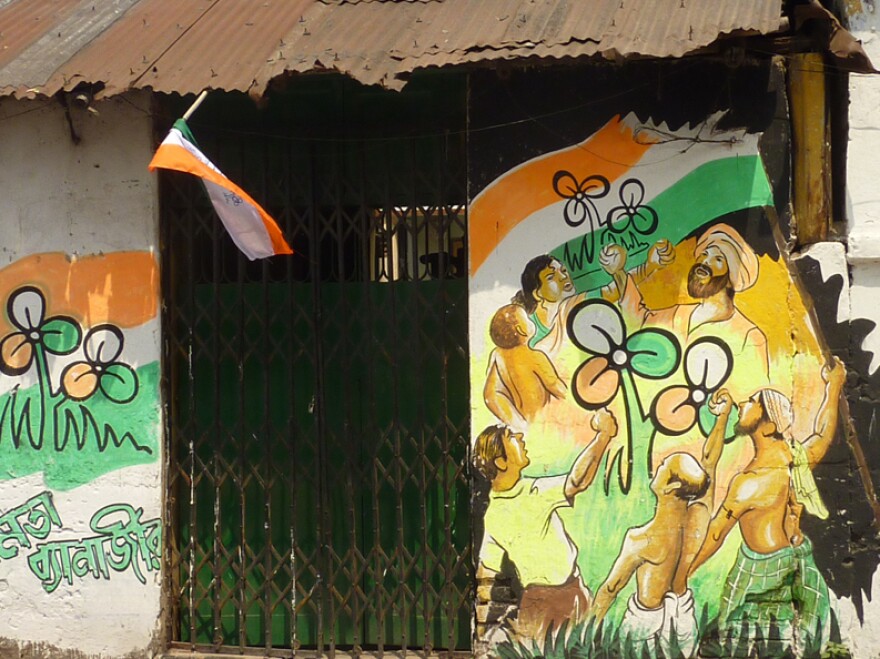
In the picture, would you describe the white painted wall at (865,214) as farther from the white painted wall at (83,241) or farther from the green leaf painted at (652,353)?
the white painted wall at (83,241)

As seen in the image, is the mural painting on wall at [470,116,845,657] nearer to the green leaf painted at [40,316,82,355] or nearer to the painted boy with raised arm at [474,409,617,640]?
the painted boy with raised arm at [474,409,617,640]

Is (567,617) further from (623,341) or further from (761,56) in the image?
(761,56)

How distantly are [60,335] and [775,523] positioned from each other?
13.2 ft

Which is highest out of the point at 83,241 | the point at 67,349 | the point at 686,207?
the point at 686,207

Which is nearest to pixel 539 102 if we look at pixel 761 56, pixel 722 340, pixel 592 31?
pixel 592 31

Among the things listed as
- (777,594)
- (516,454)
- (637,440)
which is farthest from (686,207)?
(777,594)

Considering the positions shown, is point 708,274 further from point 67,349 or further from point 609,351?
point 67,349

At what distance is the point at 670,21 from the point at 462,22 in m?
1.05

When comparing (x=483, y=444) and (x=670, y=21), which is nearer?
(x=670, y=21)

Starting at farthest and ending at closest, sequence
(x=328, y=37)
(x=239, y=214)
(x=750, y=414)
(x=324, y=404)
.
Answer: (x=324, y=404) < (x=328, y=37) < (x=750, y=414) < (x=239, y=214)

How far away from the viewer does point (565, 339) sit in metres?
5.54

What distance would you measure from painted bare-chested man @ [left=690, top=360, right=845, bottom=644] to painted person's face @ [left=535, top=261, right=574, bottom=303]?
108 centimetres

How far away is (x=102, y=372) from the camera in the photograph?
5.99 meters

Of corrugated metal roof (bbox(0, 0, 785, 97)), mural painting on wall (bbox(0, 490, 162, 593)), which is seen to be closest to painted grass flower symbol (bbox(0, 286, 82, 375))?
mural painting on wall (bbox(0, 490, 162, 593))
